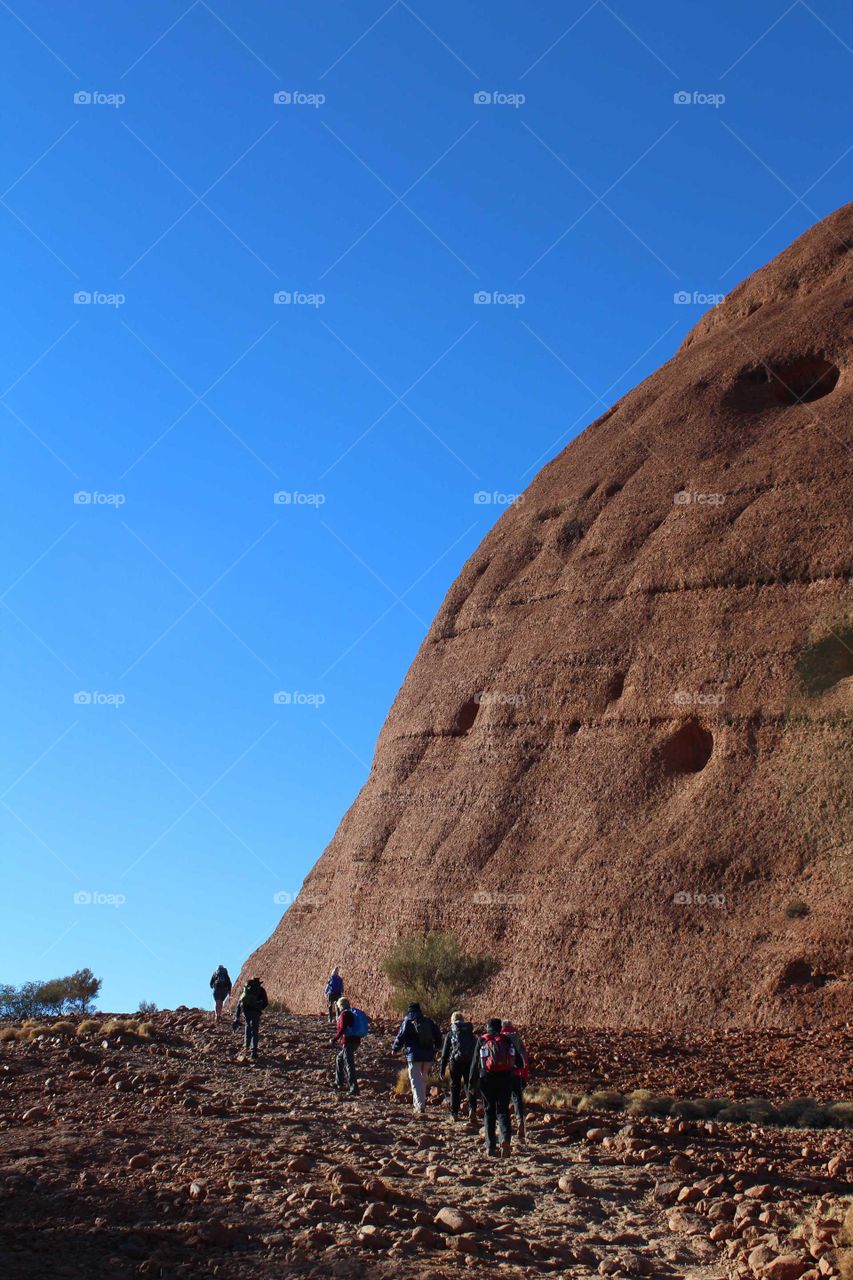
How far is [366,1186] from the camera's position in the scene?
977cm

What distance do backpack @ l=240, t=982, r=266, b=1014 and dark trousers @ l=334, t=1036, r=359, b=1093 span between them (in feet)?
8.07

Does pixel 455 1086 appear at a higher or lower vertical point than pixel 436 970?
lower

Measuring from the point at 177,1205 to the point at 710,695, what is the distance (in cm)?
2113

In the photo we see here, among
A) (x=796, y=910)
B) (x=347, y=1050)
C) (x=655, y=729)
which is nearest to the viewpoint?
(x=347, y=1050)

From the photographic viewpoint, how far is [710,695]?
28406mm

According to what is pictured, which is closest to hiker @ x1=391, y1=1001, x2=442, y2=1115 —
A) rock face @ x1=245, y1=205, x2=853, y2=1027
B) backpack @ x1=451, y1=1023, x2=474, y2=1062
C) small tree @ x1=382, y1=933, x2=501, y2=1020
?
backpack @ x1=451, y1=1023, x2=474, y2=1062

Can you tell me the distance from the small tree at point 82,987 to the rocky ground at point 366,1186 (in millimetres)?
26932

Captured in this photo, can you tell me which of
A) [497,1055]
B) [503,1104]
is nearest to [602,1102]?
[503,1104]

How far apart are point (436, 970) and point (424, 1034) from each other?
1217 cm

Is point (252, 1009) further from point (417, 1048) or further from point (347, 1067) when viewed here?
point (417, 1048)

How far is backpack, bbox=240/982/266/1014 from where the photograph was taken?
18.3m

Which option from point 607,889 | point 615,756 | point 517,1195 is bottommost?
point 517,1195

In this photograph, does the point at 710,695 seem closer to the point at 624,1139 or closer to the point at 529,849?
the point at 529,849

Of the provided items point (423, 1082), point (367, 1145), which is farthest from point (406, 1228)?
point (423, 1082)
